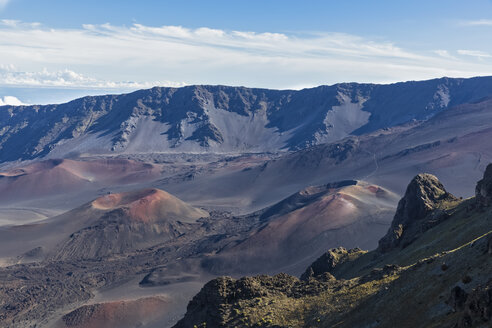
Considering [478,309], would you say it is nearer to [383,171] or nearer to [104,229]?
[104,229]

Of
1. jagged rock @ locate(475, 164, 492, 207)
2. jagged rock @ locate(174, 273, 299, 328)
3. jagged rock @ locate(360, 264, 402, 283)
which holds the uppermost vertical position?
jagged rock @ locate(475, 164, 492, 207)

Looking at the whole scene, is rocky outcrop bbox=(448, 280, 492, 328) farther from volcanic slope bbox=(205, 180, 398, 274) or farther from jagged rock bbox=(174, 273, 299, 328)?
volcanic slope bbox=(205, 180, 398, 274)

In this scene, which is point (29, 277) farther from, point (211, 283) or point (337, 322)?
point (337, 322)

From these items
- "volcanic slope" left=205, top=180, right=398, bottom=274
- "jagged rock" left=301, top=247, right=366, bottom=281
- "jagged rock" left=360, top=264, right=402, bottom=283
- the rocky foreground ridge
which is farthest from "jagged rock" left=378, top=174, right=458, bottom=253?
"volcanic slope" left=205, top=180, right=398, bottom=274

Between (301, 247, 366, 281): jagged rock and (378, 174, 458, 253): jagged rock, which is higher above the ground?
(378, 174, 458, 253): jagged rock

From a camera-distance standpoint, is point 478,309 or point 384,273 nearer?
point 478,309

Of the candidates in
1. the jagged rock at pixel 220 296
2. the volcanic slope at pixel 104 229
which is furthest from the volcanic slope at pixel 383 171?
the jagged rock at pixel 220 296

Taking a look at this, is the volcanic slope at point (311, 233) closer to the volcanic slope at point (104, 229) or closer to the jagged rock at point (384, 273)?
the volcanic slope at point (104, 229)

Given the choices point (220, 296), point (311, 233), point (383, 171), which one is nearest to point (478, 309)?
point (220, 296)
